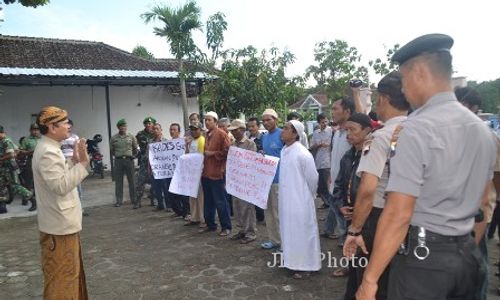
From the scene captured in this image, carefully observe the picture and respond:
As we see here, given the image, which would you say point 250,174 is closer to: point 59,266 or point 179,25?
point 59,266

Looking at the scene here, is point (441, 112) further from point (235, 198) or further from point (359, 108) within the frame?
point (235, 198)

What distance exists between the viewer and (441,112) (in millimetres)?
1703

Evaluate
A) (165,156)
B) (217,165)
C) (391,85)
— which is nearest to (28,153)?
(165,156)

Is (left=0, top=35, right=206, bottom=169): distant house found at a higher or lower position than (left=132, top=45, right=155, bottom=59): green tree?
lower

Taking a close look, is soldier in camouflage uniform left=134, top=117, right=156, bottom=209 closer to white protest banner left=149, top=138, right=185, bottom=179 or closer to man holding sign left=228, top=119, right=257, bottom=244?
white protest banner left=149, top=138, right=185, bottom=179

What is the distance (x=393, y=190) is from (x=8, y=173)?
29.3ft

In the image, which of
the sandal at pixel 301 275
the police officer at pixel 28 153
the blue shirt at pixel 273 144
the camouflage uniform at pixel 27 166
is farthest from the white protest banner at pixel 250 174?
the camouflage uniform at pixel 27 166

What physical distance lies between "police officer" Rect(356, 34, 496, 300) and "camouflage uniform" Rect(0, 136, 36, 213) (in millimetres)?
8618

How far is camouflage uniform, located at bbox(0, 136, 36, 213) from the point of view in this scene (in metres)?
8.33

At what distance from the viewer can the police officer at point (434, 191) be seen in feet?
5.44

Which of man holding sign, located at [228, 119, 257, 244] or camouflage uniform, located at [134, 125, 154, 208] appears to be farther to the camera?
camouflage uniform, located at [134, 125, 154, 208]

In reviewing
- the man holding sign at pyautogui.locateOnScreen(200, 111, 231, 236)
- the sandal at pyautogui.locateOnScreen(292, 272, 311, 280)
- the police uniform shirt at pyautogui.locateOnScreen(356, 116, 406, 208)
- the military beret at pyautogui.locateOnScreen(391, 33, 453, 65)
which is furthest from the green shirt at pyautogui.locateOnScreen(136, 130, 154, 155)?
the military beret at pyautogui.locateOnScreen(391, 33, 453, 65)

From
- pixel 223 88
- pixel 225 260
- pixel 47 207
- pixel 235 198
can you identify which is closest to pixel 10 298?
pixel 47 207

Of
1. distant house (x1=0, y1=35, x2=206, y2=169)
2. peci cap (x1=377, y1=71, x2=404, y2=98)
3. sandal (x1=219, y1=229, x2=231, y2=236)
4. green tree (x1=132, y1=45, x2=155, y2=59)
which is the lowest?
sandal (x1=219, y1=229, x2=231, y2=236)
